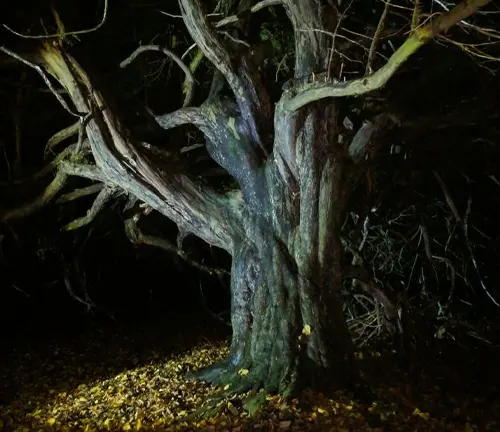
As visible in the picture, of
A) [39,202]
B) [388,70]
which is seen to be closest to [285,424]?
[388,70]

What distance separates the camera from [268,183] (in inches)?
265

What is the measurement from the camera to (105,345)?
42.9ft

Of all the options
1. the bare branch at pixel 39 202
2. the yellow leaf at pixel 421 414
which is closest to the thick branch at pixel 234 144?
the bare branch at pixel 39 202

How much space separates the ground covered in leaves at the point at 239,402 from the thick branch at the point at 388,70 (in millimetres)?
3016

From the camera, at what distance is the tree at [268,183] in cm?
626

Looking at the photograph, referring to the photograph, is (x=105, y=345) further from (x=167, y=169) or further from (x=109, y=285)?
(x=167, y=169)

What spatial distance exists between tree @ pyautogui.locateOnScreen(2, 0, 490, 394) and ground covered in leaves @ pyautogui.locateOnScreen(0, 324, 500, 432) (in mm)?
414

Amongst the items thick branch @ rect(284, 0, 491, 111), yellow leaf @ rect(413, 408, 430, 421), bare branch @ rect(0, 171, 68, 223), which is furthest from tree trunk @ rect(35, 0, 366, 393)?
bare branch @ rect(0, 171, 68, 223)

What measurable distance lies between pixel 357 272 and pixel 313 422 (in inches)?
85.1

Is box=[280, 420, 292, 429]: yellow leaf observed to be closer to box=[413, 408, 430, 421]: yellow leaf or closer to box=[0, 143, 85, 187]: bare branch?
box=[413, 408, 430, 421]: yellow leaf

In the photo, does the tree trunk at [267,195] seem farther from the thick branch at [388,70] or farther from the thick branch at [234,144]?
the thick branch at [388,70]

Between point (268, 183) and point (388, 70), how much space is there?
7.95ft

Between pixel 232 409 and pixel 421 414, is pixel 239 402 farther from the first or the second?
pixel 421 414

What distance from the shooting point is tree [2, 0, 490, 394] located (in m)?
6.26
